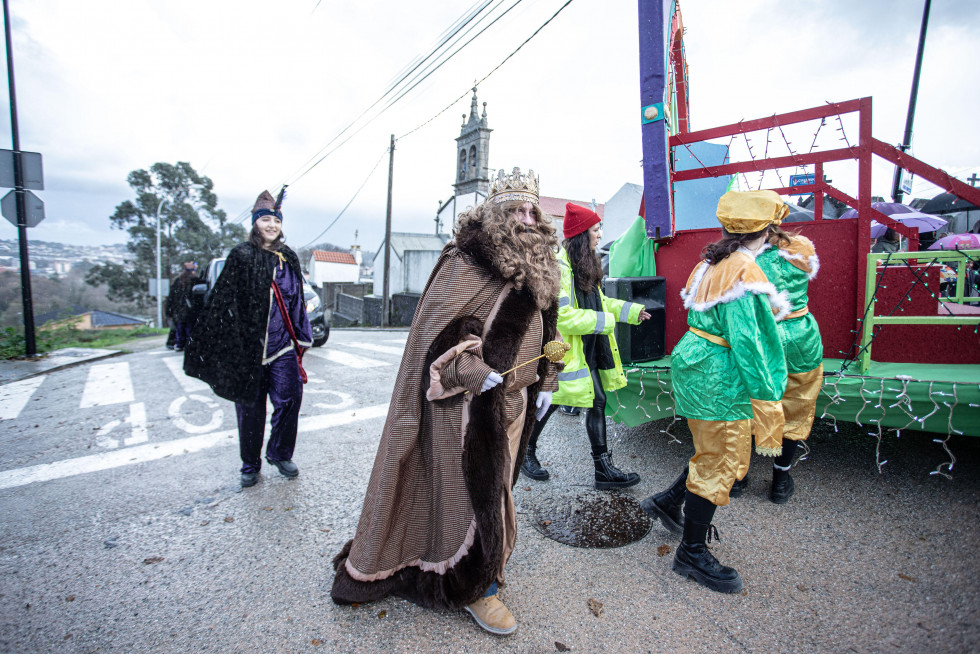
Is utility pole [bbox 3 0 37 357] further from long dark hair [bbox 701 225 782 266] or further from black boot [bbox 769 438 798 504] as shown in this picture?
black boot [bbox 769 438 798 504]

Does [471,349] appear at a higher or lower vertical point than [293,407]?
higher

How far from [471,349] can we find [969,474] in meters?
3.78

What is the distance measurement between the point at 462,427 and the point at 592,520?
1475mm

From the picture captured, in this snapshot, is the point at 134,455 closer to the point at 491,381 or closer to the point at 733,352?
the point at 491,381

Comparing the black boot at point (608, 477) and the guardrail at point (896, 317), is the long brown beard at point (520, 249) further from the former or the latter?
the guardrail at point (896, 317)

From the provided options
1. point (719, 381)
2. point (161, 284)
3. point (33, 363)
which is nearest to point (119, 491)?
point (719, 381)

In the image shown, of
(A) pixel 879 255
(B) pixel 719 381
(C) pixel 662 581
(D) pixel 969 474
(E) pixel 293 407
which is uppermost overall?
(A) pixel 879 255

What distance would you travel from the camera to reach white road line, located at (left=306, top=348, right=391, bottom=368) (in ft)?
26.6

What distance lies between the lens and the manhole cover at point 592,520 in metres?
2.71

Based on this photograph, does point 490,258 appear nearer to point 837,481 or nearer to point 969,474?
point 837,481

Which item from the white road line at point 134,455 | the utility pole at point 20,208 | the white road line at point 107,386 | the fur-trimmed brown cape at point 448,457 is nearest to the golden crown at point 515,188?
the fur-trimmed brown cape at point 448,457

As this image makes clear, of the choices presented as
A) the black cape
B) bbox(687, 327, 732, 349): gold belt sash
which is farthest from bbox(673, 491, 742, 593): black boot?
the black cape

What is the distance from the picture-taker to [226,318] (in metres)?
3.16

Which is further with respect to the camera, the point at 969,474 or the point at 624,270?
the point at 624,270
